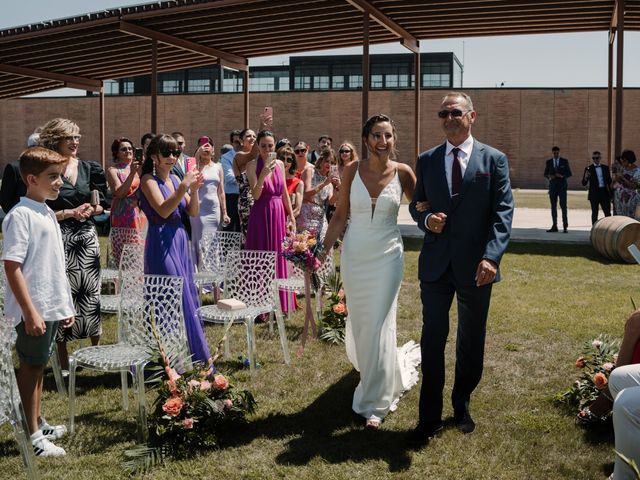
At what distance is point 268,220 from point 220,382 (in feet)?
12.8

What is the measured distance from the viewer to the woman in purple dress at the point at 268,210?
8.55 meters

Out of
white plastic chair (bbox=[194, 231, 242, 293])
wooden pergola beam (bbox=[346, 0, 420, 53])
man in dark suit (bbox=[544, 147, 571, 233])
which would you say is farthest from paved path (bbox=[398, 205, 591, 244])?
white plastic chair (bbox=[194, 231, 242, 293])

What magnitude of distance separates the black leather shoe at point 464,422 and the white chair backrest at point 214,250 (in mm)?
3939

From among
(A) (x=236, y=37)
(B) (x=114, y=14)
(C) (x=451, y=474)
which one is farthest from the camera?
(A) (x=236, y=37)

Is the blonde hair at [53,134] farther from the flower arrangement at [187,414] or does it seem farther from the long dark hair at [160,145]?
the flower arrangement at [187,414]

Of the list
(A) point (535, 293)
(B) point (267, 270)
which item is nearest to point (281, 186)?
(B) point (267, 270)

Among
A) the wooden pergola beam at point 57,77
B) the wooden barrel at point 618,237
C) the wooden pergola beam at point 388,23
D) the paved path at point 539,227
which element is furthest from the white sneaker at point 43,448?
the wooden pergola beam at point 57,77

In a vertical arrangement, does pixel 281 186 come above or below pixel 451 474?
above

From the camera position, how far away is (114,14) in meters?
16.7

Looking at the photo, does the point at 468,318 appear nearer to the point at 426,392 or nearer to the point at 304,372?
the point at 426,392

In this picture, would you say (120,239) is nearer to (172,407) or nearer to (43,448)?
(43,448)

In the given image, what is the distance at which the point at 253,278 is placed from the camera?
7031 mm

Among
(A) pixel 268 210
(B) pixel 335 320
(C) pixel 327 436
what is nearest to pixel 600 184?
(A) pixel 268 210

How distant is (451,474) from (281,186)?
16.3 ft
